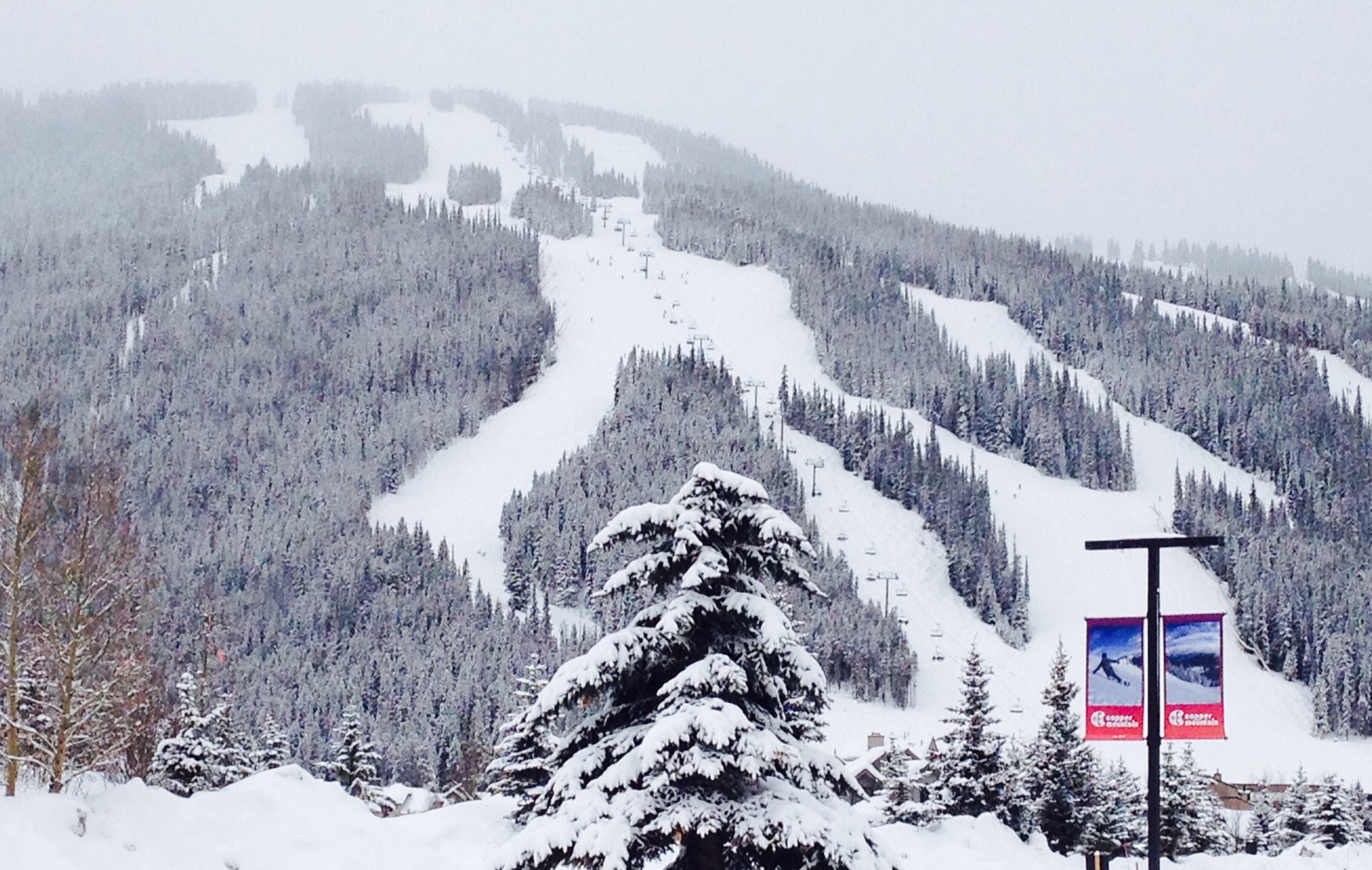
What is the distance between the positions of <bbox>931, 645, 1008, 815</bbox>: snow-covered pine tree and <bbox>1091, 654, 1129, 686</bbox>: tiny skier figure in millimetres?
30831

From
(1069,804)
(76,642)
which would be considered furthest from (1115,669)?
(1069,804)

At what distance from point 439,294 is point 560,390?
34.8 meters

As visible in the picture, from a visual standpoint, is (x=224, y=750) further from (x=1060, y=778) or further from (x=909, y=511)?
(x=909, y=511)

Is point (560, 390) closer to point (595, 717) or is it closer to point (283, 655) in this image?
point (283, 655)

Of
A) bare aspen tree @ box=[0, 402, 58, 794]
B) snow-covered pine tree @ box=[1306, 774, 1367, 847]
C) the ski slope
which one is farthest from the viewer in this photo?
the ski slope

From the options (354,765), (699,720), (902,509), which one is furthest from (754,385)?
(699,720)

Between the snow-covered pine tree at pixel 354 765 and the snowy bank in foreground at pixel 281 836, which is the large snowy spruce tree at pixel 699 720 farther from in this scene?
the snow-covered pine tree at pixel 354 765

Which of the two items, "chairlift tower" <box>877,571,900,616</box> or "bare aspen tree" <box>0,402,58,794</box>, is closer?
"bare aspen tree" <box>0,402,58,794</box>

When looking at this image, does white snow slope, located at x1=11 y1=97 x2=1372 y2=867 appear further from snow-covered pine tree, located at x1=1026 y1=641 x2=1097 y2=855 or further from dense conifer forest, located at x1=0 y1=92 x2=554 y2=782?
snow-covered pine tree, located at x1=1026 y1=641 x2=1097 y2=855

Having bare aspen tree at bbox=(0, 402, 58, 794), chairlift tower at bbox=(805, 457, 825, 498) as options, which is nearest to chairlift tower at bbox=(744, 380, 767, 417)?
chairlift tower at bbox=(805, 457, 825, 498)

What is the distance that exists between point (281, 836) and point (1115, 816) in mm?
37531

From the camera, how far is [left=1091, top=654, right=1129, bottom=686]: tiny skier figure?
15.5 metres

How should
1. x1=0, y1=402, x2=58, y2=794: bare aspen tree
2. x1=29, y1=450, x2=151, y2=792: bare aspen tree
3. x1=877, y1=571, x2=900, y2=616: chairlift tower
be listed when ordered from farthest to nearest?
x1=877, y1=571, x2=900, y2=616: chairlift tower < x1=29, y1=450, x2=151, y2=792: bare aspen tree < x1=0, y1=402, x2=58, y2=794: bare aspen tree

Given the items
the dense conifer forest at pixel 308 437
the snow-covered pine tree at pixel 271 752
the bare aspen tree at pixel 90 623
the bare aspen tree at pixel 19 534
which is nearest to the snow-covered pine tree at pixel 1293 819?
the dense conifer forest at pixel 308 437
